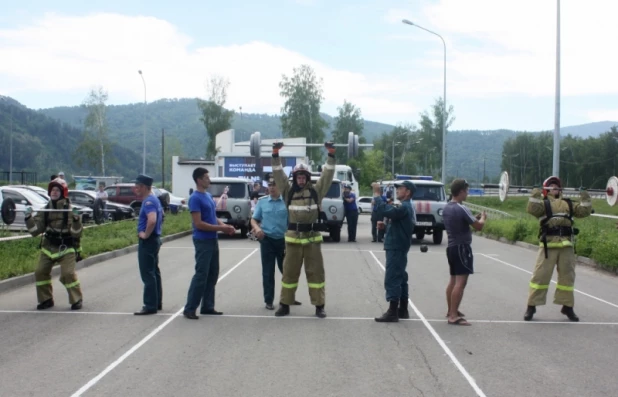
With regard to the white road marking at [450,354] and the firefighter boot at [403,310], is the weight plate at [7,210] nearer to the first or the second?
the firefighter boot at [403,310]

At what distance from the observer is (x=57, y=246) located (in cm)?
988

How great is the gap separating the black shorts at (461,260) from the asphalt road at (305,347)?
2.39 ft

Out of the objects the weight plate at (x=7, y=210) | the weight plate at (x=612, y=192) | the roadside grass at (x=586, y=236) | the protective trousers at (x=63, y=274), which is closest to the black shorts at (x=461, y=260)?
the weight plate at (x=612, y=192)

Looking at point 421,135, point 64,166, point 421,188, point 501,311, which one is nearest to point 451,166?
point 421,135

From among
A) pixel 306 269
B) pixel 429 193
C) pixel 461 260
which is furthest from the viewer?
pixel 429 193

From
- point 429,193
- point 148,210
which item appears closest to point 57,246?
point 148,210

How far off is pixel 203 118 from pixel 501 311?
68.6m

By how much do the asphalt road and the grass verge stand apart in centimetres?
128

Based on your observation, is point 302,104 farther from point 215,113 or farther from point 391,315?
point 391,315

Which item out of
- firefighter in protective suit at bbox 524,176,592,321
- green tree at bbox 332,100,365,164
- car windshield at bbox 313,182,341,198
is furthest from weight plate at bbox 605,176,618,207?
green tree at bbox 332,100,365,164

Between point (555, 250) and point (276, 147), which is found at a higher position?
point (276, 147)

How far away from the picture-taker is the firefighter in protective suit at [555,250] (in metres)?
9.39

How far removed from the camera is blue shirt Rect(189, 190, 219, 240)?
30.2 ft

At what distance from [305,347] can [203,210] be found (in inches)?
99.7
